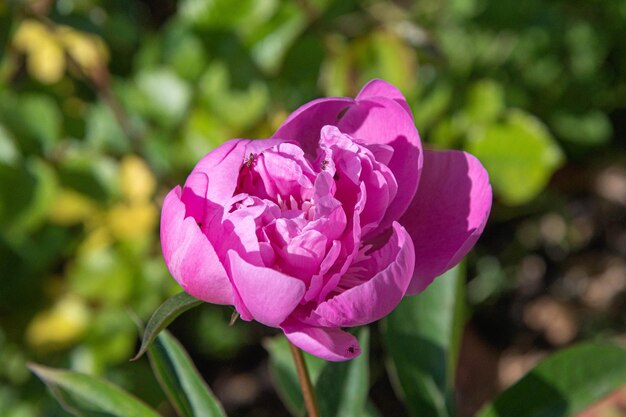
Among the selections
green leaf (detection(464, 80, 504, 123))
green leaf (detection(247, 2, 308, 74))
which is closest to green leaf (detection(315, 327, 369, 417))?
green leaf (detection(247, 2, 308, 74))

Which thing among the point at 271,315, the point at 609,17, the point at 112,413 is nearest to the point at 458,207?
the point at 271,315

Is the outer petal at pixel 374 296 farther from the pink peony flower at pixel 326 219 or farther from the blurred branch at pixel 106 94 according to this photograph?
the blurred branch at pixel 106 94

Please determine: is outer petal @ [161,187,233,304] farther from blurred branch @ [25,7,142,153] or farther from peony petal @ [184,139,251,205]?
blurred branch @ [25,7,142,153]

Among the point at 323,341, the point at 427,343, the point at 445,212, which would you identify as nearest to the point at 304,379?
the point at 323,341

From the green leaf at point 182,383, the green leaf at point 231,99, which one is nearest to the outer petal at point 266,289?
the green leaf at point 182,383

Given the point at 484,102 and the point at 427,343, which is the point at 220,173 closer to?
the point at 427,343
